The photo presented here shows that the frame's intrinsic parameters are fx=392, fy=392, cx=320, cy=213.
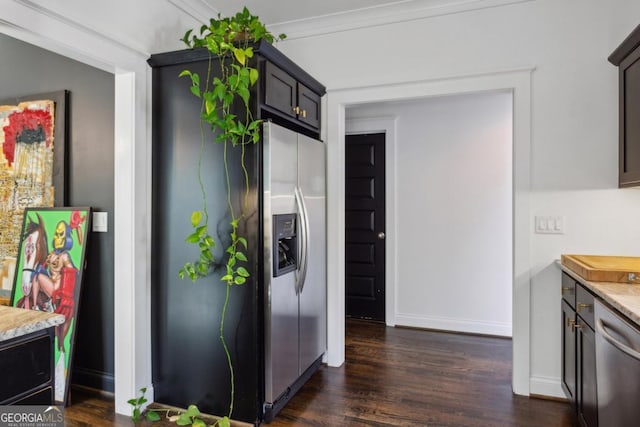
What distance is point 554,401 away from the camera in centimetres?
255

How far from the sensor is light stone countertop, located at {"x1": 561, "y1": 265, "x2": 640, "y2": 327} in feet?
4.66

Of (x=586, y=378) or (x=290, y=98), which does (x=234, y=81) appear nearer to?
(x=290, y=98)

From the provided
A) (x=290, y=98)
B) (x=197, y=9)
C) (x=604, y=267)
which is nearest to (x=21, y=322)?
(x=290, y=98)

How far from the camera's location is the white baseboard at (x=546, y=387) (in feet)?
8.41

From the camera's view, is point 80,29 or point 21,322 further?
point 80,29

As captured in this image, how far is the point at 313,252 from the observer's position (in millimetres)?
2801

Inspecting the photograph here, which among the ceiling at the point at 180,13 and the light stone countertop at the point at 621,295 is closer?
the light stone countertop at the point at 621,295

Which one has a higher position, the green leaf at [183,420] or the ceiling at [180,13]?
the ceiling at [180,13]

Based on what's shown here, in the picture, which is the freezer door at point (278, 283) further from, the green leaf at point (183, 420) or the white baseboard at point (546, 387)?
the white baseboard at point (546, 387)

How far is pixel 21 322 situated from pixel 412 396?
89.3 inches

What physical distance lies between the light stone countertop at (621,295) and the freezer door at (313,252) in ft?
5.14

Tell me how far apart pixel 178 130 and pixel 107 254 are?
962 millimetres

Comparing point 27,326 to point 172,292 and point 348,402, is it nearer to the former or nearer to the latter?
point 172,292

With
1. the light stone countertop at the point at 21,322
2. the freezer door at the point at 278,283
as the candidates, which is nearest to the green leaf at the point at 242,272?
the freezer door at the point at 278,283
